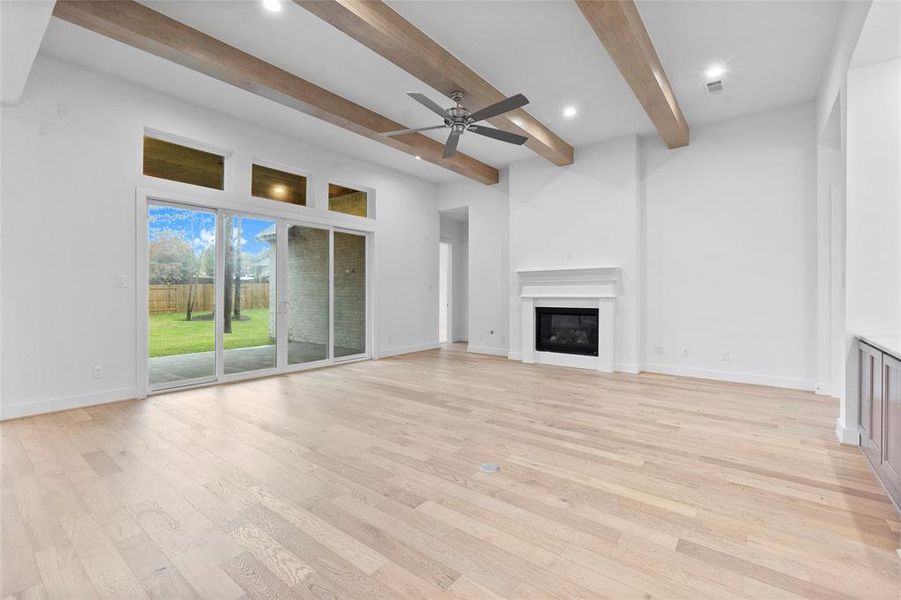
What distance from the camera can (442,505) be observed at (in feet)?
7.25

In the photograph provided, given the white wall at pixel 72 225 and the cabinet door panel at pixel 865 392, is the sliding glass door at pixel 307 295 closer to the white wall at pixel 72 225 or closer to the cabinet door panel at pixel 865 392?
the white wall at pixel 72 225

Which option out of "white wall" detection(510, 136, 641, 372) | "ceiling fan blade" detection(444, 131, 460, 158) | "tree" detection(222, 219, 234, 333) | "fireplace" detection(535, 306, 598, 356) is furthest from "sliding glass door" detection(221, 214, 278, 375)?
"fireplace" detection(535, 306, 598, 356)

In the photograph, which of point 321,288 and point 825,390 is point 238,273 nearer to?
point 321,288

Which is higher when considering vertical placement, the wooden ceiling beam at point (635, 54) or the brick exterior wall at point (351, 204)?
the wooden ceiling beam at point (635, 54)

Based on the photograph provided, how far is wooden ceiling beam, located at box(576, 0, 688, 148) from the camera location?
2.88 m

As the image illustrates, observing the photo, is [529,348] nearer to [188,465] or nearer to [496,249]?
[496,249]

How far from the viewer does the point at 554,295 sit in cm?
643

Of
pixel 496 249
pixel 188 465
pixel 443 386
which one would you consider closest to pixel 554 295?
pixel 496 249

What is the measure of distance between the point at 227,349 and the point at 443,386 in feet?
9.40

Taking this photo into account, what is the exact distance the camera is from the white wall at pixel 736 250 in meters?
4.80

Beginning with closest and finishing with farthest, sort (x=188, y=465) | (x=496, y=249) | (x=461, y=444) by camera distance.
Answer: (x=188, y=465), (x=461, y=444), (x=496, y=249)

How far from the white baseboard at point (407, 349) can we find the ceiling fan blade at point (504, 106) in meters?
4.50

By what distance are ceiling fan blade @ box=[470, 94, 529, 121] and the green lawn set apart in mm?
3896

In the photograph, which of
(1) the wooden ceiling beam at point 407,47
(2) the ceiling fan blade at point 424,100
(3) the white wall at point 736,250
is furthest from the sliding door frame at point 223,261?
(3) the white wall at point 736,250
